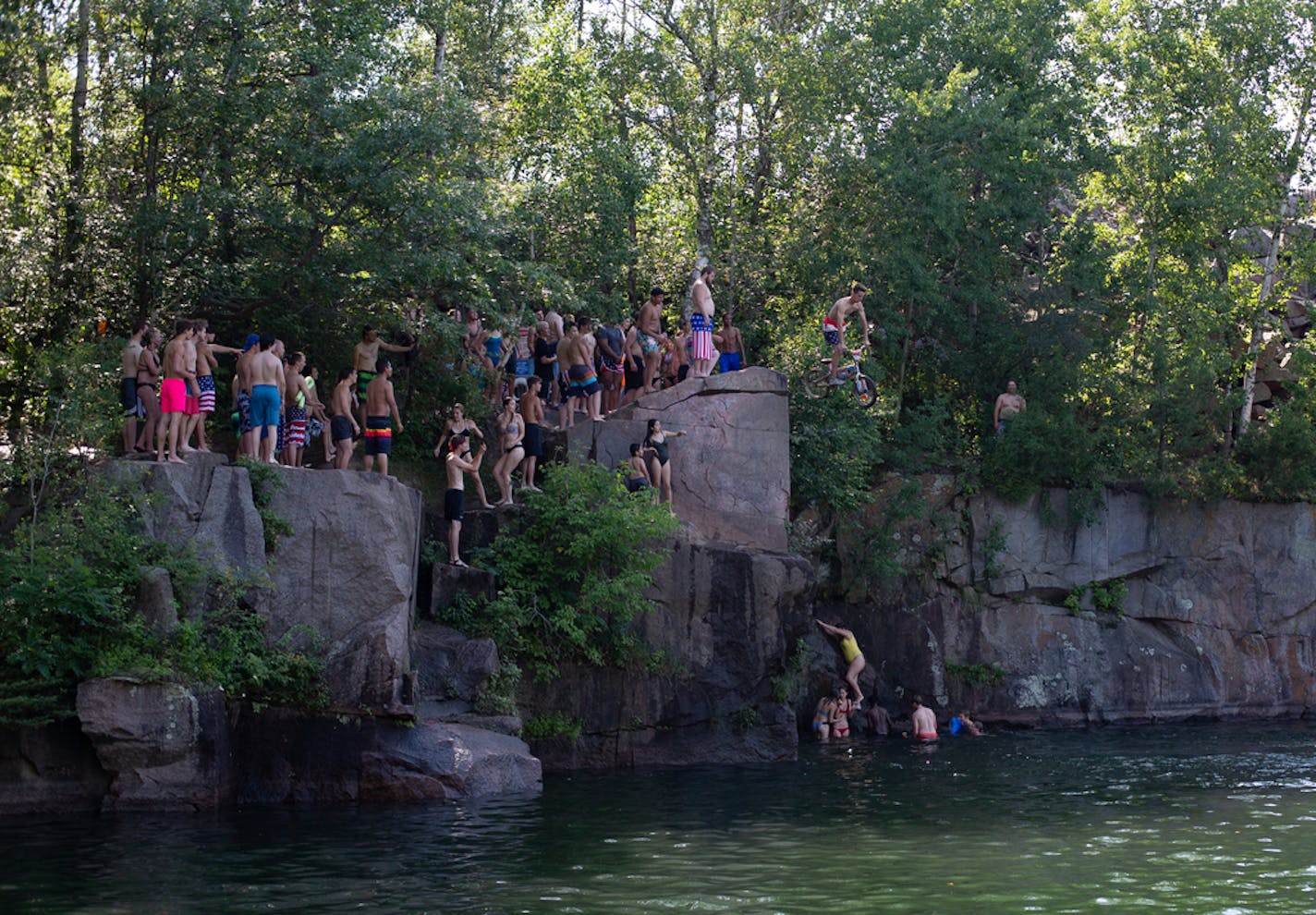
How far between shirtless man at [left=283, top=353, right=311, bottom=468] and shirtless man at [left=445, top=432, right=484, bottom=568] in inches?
78.5

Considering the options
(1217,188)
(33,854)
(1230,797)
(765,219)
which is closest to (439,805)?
(33,854)

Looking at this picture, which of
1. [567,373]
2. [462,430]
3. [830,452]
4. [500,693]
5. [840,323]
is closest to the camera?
[500,693]

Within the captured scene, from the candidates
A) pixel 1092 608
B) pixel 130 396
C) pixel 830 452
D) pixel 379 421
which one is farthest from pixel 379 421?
pixel 1092 608

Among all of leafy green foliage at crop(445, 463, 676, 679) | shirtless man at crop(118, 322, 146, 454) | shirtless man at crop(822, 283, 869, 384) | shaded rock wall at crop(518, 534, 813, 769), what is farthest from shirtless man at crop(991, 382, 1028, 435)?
shirtless man at crop(118, 322, 146, 454)

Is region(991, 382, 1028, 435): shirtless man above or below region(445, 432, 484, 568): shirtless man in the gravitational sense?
above

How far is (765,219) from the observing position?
32.4m

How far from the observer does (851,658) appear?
25531mm

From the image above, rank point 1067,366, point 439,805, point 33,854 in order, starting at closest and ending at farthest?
point 33,854, point 439,805, point 1067,366

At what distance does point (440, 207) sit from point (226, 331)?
14.8 ft

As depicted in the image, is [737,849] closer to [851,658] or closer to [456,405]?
[456,405]

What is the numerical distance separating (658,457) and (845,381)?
4.94 meters

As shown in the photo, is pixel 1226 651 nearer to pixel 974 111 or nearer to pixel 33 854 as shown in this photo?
pixel 974 111

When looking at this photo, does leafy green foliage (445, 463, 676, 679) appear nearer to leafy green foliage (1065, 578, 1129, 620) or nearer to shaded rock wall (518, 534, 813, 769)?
shaded rock wall (518, 534, 813, 769)

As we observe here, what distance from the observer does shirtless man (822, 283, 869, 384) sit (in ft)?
76.5
